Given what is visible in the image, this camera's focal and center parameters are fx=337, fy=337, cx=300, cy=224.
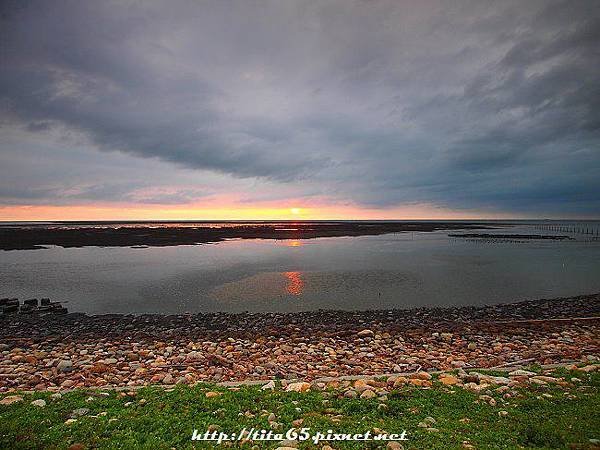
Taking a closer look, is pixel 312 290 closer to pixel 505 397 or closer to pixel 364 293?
pixel 364 293

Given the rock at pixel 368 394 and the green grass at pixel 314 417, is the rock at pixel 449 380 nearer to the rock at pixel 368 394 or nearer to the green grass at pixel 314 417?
the green grass at pixel 314 417

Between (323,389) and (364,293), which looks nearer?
(323,389)

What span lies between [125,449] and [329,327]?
1239 centimetres

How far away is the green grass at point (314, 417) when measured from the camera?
637 centimetres

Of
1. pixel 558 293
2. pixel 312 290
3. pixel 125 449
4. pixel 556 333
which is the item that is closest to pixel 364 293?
pixel 312 290

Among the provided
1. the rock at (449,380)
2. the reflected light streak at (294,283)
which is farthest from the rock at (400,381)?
the reflected light streak at (294,283)

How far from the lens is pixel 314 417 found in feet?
23.7

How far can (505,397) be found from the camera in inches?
311

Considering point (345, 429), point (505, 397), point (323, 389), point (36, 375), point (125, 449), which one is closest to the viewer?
point (125, 449)

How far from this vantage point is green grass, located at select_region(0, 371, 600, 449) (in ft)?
20.9

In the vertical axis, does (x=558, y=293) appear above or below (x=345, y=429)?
below

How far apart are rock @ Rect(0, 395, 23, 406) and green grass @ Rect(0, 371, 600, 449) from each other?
0.57 ft

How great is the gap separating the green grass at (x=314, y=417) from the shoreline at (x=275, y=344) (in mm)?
2245

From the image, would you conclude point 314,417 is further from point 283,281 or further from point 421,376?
point 283,281
